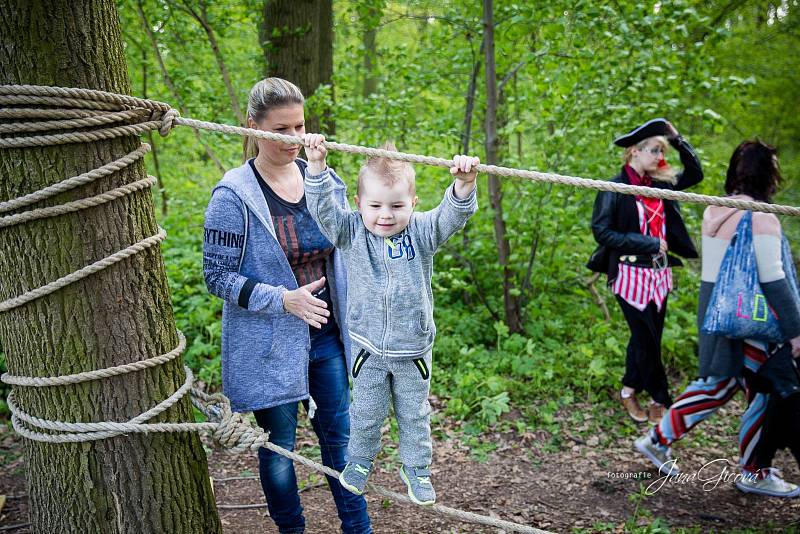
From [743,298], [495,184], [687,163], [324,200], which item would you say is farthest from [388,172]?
[495,184]

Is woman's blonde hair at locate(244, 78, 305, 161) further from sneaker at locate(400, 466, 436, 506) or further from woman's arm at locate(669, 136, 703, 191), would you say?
woman's arm at locate(669, 136, 703, 191)

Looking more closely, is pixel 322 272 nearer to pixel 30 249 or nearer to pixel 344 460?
pixel 344 460

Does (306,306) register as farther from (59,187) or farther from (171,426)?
(59,187)

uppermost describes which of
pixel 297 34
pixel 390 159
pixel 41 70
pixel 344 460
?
A: pixel 297 34

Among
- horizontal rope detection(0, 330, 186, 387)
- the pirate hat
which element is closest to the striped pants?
the pirate hat

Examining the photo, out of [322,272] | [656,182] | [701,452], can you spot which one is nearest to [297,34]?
[656,182]

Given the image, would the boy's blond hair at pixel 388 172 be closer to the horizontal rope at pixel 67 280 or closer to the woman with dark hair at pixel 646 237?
the horizontal rope at pixel 67 280

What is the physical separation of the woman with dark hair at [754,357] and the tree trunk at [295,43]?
2.85 metres

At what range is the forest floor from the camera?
124 inches

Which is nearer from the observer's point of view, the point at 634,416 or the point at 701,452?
the point at 701,452

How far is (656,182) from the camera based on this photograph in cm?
395

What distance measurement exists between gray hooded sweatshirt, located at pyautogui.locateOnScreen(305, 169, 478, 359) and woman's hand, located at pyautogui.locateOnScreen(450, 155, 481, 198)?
0.37 feet

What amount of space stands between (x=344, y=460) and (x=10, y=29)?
1.74 metres

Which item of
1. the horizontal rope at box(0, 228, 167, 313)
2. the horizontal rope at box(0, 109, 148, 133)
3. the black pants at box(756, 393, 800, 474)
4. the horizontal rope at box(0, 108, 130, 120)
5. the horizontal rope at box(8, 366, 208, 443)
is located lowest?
the black pants at box(756, 393, 800, 474)
